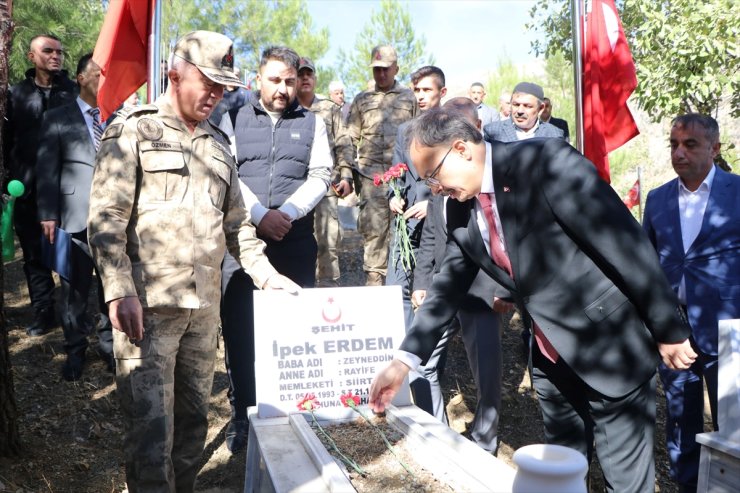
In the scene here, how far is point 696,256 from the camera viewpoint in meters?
4.02

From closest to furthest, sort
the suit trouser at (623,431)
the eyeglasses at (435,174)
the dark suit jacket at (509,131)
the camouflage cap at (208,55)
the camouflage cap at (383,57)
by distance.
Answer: the eyeglasses at (435,174) < the suit trouser at (623,431) < the camouflage cap at (208,55) < the dark suit jacket at (509,131) < the camouflage cap at (383,57)

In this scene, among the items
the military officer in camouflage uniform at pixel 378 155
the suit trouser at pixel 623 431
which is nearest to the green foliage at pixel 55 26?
the military officer in camouflage uniform at pixel 378 155

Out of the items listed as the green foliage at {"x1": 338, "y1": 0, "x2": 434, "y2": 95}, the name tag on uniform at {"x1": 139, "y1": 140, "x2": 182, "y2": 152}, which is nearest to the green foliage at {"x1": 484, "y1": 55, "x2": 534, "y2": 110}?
the green foliage at {"x1": 338, "y1": 0, "x2": 434, "y2": 95}

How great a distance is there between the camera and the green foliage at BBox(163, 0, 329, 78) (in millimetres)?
31625

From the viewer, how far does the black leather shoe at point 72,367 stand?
5.29 metres

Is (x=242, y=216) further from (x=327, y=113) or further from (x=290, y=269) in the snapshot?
(x=327, y=113)

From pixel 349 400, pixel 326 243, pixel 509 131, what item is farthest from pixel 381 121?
pixel 349 400

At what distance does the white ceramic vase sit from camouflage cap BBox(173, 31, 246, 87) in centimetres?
208

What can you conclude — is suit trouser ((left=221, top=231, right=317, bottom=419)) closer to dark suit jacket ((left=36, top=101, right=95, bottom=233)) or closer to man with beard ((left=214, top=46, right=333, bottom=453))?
man with beard ((left=214, top=46, right=333, bottom=453))

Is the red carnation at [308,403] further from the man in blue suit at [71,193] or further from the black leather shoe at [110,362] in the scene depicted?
the black leather shoe at [110,362]

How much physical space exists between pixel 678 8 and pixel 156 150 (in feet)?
27.6

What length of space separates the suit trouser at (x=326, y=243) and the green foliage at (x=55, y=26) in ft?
11.8

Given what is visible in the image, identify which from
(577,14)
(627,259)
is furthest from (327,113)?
(627,259)

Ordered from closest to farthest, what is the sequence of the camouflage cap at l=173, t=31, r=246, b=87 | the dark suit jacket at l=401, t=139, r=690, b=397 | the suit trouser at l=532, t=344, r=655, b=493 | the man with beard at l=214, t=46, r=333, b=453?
the dark suit jacket at l=401, t=139, r=690, b=397 → the suit trouser at l=532, t=344, r=655, b=493 → the camouflage cap at l=173, t=31, r=246, b=87 → the man with beard at l=214, t=46, r=333, b=453
